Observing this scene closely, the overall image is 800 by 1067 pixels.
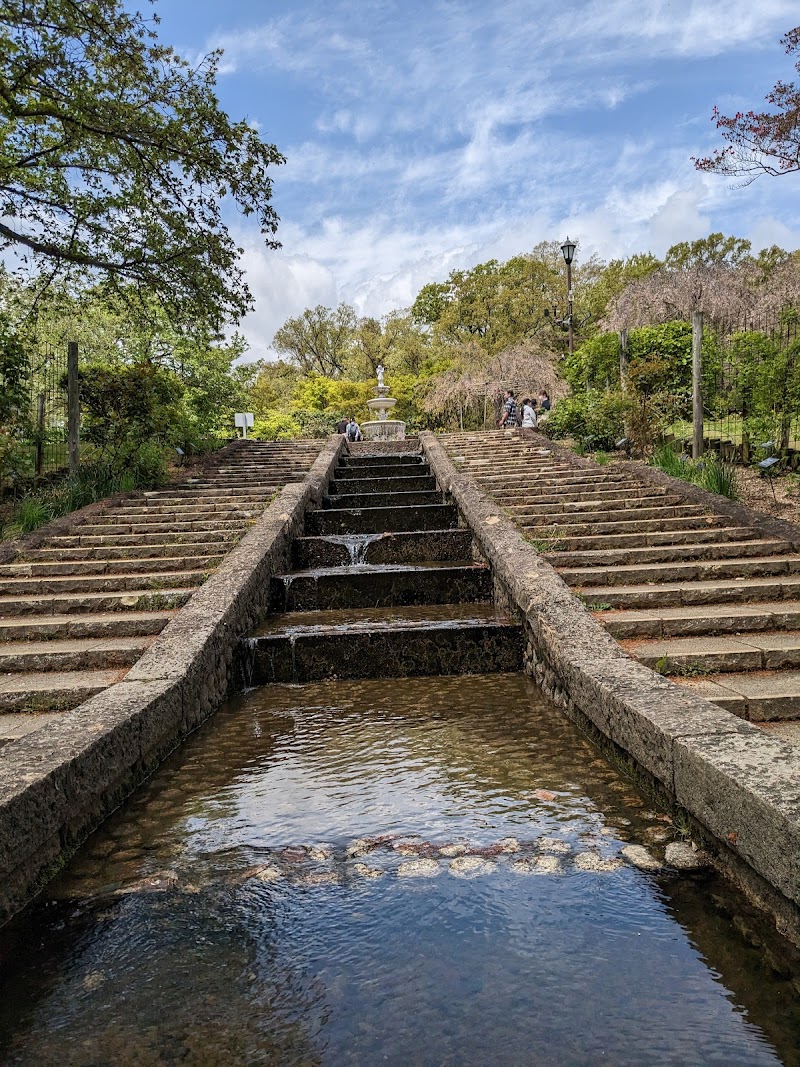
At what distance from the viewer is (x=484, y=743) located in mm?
3971

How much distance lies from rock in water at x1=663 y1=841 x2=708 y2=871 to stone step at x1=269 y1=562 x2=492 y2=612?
4424 millimetres

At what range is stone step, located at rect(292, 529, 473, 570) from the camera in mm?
8406

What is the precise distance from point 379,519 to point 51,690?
5.71 metres

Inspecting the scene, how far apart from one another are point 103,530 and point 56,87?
610 centimetres

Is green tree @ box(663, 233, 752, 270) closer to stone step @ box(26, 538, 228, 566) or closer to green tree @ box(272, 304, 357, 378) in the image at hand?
green tree @ box(272, 304, 357, 378)

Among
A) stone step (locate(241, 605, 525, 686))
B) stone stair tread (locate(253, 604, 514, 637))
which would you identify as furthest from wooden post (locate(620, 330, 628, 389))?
stone step (locate(241, 605, 525, 686))

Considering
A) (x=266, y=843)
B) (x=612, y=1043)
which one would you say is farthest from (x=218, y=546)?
(x=612, y=1043)

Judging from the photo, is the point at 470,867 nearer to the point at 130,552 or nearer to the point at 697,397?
the point at 130,552

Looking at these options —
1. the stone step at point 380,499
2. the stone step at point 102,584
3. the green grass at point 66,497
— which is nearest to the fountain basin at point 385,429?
the green grass at point 66,497

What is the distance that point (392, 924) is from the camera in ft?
7.51

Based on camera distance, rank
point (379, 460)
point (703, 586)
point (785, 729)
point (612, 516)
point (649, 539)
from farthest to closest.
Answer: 1. point (379, 460)
2. point (612, 516)
3. point (649, 539)
4. point (703, 586)
5. point (785, 729)

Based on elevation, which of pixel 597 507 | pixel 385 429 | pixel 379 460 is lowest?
pixel 597 507

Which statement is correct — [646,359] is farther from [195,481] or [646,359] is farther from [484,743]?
[484,743]

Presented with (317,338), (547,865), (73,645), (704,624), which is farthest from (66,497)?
(317,338)
